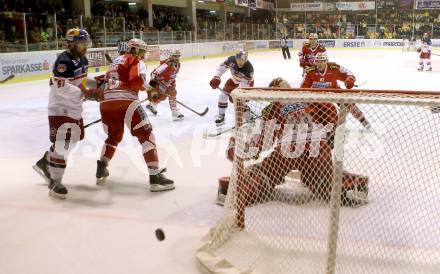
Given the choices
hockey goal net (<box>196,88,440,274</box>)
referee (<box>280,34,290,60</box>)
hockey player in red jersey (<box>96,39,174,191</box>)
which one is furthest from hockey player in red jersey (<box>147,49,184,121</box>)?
referee (<box>280,34,290,60</box>)

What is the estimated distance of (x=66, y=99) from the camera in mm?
3623

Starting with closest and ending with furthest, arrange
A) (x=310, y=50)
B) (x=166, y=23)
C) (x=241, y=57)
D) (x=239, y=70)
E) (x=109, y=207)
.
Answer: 1. (x=109, y=207)
2. (x=241, y=57)
3. (x=239, y=70)
4. (x=310, y=50)
5. (x=166, y=23)

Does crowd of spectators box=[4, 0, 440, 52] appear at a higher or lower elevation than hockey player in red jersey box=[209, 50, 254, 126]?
higher

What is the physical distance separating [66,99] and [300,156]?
1.66m

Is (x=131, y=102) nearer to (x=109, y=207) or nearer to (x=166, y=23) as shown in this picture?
(x=109, y=207)

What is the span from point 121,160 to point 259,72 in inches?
355

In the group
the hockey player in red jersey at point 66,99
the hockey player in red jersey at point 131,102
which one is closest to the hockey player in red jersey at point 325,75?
the hockey player in red jersey at point 131,102

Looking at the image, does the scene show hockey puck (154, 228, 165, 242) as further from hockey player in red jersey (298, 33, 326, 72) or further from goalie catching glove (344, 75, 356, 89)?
hockey player in red jersey (298, 33, 326, 72)

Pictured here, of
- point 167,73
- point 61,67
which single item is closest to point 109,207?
point 61,67

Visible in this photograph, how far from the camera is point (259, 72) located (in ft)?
44.0

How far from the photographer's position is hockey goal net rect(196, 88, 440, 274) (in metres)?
2.46

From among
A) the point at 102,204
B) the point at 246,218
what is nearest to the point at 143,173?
the point at 102,204

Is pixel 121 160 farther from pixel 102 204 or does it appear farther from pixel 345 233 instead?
pixel 345 233

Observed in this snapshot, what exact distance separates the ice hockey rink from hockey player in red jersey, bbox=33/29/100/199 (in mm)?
253
